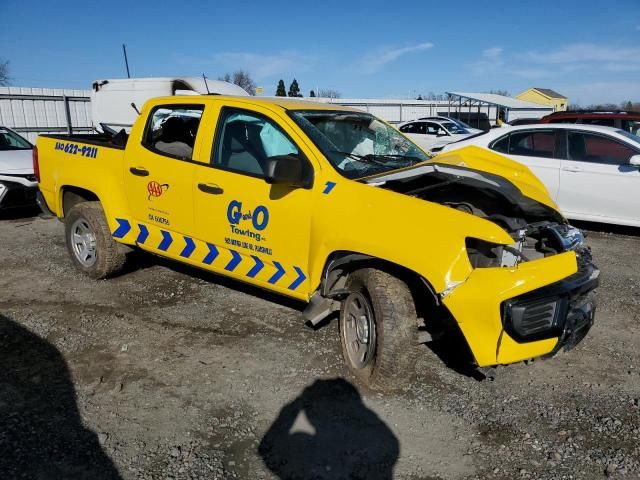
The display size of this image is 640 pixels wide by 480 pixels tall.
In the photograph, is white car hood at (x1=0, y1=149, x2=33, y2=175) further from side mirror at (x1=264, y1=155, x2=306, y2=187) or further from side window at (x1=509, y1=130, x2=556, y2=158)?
side window at (x1=509, y1=130, x2=556, y2=158)

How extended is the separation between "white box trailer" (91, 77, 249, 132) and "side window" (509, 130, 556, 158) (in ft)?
19.4

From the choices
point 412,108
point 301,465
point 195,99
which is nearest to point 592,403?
point 301,465

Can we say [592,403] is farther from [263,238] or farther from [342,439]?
[263,238]

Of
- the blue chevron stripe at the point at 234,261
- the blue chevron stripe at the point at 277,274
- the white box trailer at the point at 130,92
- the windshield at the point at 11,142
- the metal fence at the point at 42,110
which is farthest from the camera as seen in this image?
the metal fence at the point at 42,110

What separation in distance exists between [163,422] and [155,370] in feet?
2.28

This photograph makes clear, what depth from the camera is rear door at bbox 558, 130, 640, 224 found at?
720 cm

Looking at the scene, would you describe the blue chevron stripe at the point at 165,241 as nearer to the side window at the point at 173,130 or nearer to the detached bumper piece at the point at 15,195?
the side window at the point at 173,130

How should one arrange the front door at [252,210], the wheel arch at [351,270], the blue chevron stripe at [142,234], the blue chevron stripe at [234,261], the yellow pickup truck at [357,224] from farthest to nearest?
the blue chevron stripe at [142,234] < the blue chevron stripe at [234,261] < the front door at [252,210] < the wheel arch at [351,270] < the yellow pickup truck at [357,224]

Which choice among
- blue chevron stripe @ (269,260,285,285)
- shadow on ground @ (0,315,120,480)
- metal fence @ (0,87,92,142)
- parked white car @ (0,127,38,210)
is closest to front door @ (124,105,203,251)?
blue chevron stripe @ (269,260,285,285)

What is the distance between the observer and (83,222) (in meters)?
5.49

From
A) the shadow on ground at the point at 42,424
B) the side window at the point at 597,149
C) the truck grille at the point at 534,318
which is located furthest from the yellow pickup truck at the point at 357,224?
the side window at the point at 597,149

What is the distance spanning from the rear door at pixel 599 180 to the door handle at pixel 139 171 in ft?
19.1

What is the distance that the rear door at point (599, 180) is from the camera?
283 inches

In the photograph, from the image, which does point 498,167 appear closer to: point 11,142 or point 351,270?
point 351,270
